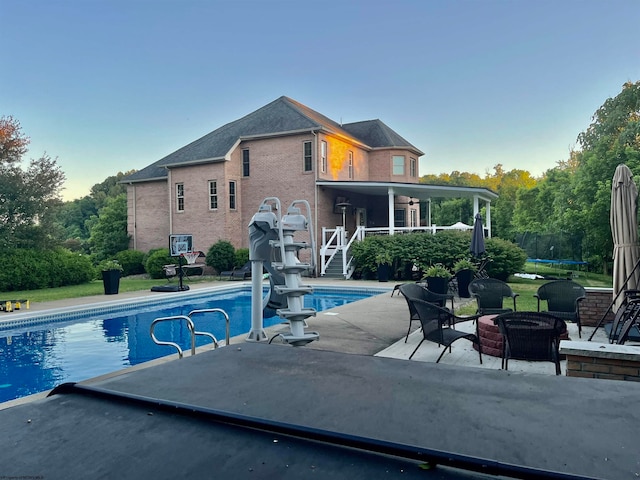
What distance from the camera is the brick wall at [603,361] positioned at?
3.54m

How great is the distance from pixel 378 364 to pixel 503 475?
1.03m

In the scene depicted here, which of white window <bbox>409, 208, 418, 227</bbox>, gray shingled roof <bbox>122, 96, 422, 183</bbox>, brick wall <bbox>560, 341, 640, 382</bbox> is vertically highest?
gray shingled roof <bbox>122, 96, 422, 183</bbox>

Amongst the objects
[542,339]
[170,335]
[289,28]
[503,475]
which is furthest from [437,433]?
[289,28]

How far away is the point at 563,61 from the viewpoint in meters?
18.3

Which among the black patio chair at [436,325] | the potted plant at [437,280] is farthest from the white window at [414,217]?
the black patio chair at [436,325]

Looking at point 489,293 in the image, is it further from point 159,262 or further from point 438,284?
point 159,262

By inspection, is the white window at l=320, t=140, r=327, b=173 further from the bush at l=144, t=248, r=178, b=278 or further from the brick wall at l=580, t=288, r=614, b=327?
the brick wall at l=580, t=288, r=614, b=327

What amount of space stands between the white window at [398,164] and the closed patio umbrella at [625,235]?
1951 centimetres

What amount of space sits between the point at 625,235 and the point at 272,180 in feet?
58.5

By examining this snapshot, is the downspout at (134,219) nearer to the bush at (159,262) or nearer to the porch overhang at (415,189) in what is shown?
the bush at (159,262)

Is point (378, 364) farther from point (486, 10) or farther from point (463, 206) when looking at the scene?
point (463, 206)

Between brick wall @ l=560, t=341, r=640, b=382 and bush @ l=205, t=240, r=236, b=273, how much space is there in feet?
61.8

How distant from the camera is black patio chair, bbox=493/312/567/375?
4918 mm

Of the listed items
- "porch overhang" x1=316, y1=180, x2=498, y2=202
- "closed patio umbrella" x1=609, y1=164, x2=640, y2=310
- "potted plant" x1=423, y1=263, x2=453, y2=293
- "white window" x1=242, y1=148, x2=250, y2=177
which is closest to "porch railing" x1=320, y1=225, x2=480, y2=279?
"porch overhang" x1=316, y1=180, x2=498, y2=202
